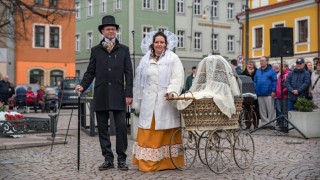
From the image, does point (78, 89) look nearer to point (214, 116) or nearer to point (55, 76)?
point (214, 116)

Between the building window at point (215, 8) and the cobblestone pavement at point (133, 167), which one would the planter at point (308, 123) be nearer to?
the cobblestone pavement at point (133, 167)

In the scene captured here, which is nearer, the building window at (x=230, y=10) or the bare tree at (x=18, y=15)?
the bare tree at (x=18, y=15)

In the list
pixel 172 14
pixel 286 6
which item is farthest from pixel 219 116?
pixel 172 14

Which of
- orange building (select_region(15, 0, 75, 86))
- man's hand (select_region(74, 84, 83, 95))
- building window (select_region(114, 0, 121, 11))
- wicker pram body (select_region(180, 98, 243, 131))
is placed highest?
building window (select_region(114, 0, 121, 11))

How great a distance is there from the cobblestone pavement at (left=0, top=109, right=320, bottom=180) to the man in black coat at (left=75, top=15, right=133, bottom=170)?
0.36 m

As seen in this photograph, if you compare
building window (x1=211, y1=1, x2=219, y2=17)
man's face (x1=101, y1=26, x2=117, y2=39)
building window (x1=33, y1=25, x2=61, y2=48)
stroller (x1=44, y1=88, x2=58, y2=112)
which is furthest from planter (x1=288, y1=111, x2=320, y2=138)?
building window (x1=211, y1=1, x2=219, y2=17)

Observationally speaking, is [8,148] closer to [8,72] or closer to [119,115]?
[119,115]

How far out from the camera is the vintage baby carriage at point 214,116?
23.6ft

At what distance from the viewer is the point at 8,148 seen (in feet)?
33.5

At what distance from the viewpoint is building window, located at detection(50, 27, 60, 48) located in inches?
1737

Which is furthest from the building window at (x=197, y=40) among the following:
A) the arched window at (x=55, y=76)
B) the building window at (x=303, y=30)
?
the building window at (x=303, y=30)

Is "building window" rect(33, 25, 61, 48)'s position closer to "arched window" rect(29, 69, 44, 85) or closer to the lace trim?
"arched window" rect(29, 69, 44, 85)

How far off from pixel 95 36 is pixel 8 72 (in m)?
12.9

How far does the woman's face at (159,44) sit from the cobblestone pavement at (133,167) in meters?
1.72
